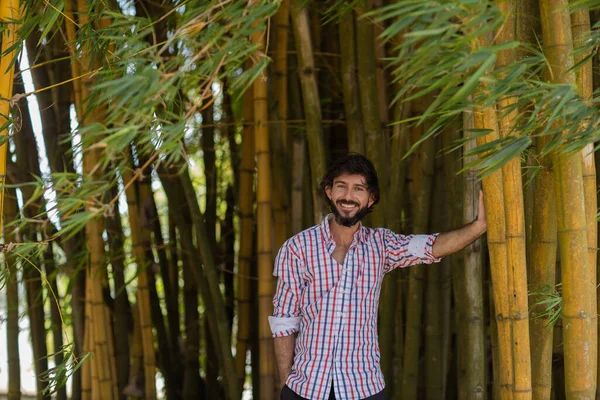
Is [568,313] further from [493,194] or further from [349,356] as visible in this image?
[349,356]

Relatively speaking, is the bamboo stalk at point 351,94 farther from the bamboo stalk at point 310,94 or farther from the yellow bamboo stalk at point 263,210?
the yellow bamboo stalk at point 263,210

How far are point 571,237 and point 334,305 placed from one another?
0.65 metres

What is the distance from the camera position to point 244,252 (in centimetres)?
329

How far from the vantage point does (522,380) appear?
6.15ft

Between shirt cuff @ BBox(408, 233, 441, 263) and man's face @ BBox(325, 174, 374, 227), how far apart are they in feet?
0.53

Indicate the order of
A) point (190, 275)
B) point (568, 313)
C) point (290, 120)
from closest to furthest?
point (568, 313) < point (290, 120) < point (190, 275)

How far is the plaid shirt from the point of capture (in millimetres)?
2086

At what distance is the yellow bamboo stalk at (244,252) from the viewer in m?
3.23

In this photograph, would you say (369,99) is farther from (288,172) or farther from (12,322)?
(12,322)

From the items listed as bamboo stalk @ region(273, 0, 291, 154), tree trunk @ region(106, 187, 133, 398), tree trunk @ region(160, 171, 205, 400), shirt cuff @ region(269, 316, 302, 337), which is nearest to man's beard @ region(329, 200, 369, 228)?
shirt cuff @ region(269, 316, 302, 337)

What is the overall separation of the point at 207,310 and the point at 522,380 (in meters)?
1.52

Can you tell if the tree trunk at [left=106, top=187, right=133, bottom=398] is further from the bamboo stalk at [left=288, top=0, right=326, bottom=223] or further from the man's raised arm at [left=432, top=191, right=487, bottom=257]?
the man's raised arm at [left=432, top=191, right=487, bottom=257]

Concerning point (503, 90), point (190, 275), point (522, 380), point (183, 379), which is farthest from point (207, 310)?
point (503, 90)

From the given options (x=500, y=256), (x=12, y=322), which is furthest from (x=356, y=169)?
(x=12, y=322)
